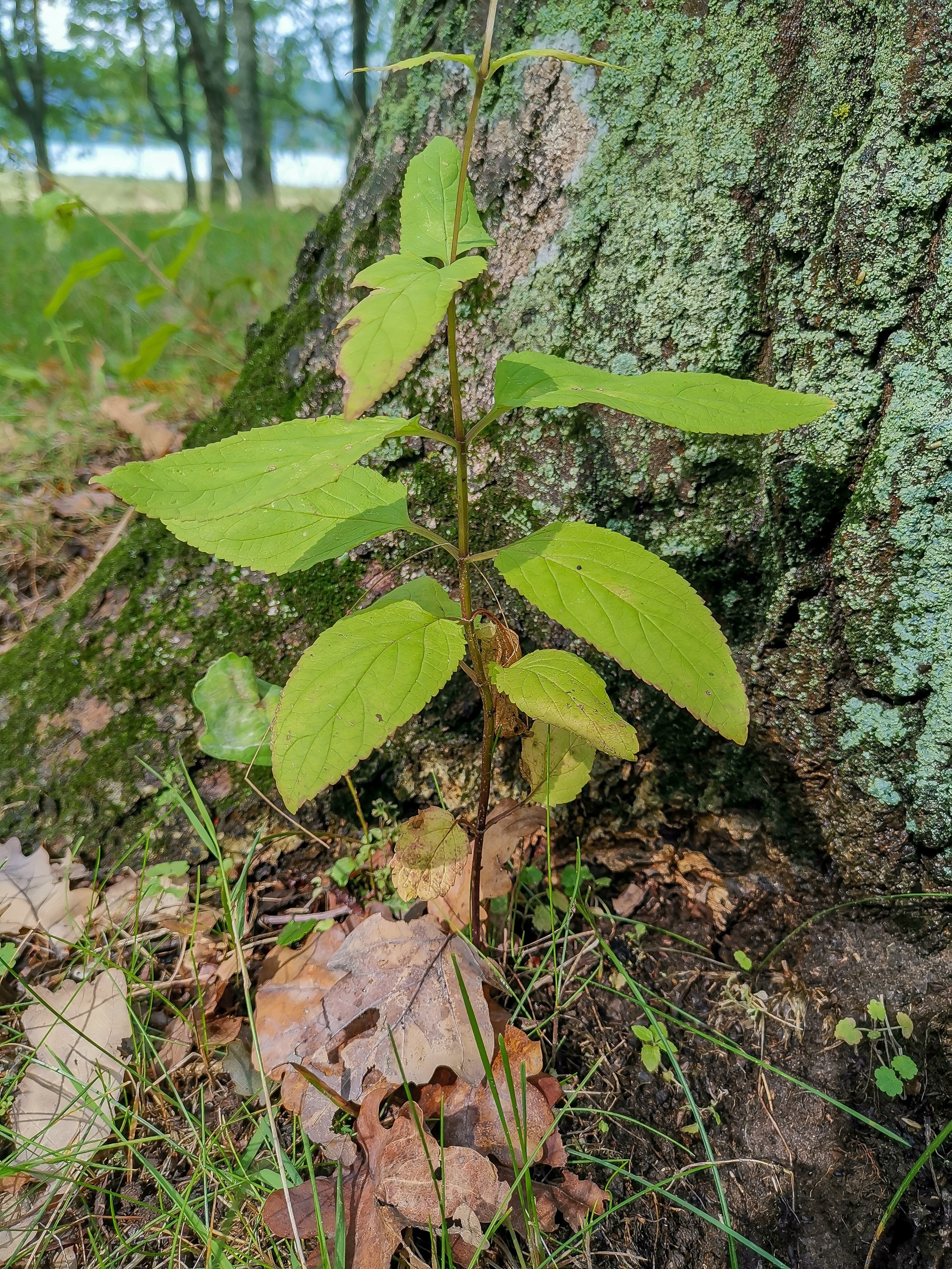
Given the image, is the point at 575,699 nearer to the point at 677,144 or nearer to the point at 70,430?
the point at 677,144

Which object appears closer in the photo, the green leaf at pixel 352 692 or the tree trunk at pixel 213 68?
the green leaf at pixel 352 692

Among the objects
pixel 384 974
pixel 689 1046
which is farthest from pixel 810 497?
pixel 384 974

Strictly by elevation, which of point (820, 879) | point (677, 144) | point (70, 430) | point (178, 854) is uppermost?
point (677, 144)

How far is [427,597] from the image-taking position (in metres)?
1.18

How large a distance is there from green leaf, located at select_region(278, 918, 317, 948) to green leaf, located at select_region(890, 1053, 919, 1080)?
1.09m

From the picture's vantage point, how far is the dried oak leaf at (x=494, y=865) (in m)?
1.39

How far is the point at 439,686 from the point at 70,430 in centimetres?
277

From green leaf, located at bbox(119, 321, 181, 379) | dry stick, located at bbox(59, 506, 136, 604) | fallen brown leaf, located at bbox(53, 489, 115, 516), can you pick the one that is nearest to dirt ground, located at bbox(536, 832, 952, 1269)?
dry stick, located at bbox(59, 506, 136, 604)

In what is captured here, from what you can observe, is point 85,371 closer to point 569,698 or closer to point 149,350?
point 149,350

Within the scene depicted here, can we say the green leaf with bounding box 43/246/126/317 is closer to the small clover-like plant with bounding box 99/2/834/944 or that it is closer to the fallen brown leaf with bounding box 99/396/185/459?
the fallen brown leaf with bounding box 99/396/185/459

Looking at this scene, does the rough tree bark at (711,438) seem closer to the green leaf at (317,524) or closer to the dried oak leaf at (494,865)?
the dried oak leaf at (494,865)

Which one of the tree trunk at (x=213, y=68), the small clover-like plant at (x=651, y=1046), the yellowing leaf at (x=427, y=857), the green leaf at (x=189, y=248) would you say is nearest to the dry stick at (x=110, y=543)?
the green leaf at (x=189, y=248)

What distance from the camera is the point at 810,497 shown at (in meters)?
1.25

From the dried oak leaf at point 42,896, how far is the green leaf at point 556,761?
972 mm
